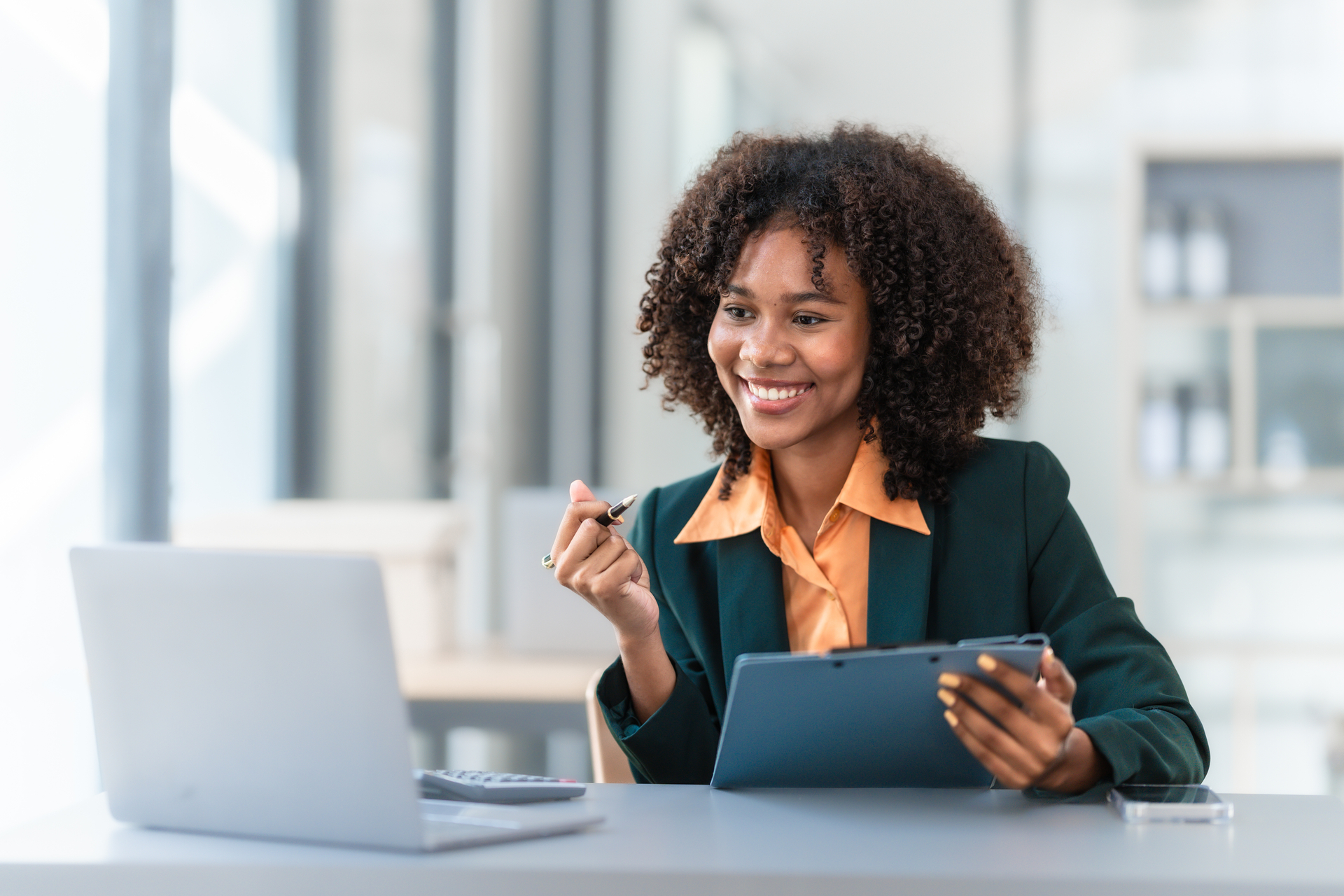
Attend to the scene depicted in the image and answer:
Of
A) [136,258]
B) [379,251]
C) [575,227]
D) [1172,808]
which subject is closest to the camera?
[1172,808]

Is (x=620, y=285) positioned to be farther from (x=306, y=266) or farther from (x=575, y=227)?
(x=306, y=266)

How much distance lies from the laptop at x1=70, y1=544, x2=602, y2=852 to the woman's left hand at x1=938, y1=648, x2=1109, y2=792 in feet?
1.04

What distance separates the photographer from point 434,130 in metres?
4.03

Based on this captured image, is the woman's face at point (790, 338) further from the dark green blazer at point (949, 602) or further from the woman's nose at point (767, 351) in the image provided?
the dark green blazer at point (949, 602)

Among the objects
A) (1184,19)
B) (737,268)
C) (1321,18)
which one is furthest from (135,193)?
(1321,18)

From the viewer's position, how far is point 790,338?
1407mm

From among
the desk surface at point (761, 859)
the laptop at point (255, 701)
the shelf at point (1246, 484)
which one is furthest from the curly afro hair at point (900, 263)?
the shelf at point (1246, 484)

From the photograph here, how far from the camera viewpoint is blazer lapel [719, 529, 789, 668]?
55.6 inches

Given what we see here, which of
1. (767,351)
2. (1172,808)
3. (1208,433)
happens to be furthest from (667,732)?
(1208,433)

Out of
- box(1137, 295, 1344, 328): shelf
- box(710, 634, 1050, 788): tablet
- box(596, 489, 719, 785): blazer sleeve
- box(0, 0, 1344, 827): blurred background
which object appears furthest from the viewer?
box(1137, 295, 1344, 328): shelf

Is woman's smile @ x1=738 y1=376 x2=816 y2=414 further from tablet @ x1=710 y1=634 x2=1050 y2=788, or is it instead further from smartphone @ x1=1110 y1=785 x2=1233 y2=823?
smartphone @ x1=1110 y1=785 x2=1233 y2=823

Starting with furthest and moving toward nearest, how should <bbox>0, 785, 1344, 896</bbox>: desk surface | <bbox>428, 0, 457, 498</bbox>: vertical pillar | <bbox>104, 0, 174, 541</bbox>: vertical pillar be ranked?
<bbox>428, 0, 457, 498</bbox>: vertical pillar < <bbox>104, 0, 174, 541</bbox>: vertical pillar < <bbox>0, 785, 1344, 896</bbox>: desk surface

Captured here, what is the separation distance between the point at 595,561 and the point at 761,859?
45 cm

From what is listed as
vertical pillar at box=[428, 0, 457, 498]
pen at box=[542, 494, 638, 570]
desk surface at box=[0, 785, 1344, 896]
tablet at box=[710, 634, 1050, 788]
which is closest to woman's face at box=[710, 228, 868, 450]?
pen at box=[542, 494, 638, 570]
